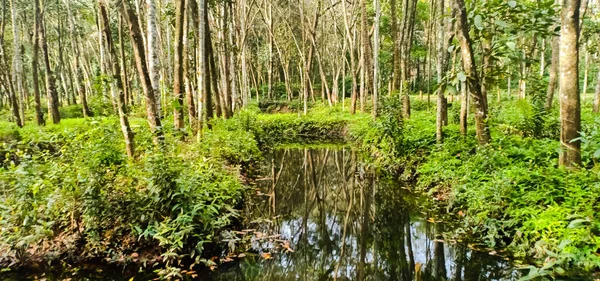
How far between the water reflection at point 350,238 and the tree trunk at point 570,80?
210 centimetres

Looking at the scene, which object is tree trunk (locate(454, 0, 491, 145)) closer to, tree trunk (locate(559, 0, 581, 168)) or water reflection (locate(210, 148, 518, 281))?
tree trunk (locate(559, 0, 581, 168))

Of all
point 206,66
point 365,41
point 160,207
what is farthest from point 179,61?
point 365,41

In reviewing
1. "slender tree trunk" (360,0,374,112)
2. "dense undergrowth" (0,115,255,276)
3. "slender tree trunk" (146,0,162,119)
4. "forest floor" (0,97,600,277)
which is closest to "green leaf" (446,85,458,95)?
"forest floor" (0,97,600,277)

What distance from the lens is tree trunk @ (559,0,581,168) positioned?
5391 millimetres

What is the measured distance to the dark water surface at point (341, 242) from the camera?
5059mm

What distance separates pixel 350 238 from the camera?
6.53 metres

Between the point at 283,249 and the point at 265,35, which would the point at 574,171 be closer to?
the point at 283,249

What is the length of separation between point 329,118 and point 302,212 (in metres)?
14.2

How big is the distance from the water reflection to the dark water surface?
1cm

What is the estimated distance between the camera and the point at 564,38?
18.0 ft

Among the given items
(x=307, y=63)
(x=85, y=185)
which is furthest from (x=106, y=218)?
(x=307, y=63)

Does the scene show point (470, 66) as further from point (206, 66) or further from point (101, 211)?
point (206, 66)

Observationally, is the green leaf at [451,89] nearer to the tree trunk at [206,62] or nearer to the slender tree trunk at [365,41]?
the tree trunk at [206,62]

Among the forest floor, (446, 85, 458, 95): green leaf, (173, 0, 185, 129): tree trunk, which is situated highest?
(173, 0, 185, 129): tree trunk
